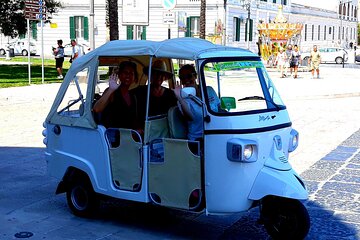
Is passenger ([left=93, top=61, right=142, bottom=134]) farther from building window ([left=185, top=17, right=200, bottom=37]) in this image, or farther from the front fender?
building window ([left=185, top=17, right=200, bottom=37])

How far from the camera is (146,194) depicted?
5727 millimetres

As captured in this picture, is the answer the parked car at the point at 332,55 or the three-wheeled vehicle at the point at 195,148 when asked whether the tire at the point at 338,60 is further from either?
the three-wheeled vehicle at the point at 195,148

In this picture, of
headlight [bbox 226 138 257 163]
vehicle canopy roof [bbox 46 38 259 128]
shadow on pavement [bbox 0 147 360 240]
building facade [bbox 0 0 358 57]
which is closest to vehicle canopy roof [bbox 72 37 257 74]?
vehicle canopy roof [bbox 46 38 259 128]

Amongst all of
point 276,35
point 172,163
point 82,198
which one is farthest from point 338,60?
point 172,163

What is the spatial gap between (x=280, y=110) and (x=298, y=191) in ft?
3.11

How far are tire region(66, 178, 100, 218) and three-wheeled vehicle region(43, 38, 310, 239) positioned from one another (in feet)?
0.04

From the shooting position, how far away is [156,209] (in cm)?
666

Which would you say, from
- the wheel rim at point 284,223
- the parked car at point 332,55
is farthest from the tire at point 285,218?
the parked car at point 332,55

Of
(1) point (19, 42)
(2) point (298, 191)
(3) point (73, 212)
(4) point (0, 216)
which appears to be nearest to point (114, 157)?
(3) point (73, 212)

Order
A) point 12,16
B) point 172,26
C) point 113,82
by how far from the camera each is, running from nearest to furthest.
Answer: point 113,82 → point 12,16 → point 172,26

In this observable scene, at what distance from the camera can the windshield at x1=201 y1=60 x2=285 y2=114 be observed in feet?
17.9

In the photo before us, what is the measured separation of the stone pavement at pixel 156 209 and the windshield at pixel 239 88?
1.32 m

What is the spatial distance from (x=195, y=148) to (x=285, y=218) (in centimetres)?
106

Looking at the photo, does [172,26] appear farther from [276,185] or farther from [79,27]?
[276,185]
